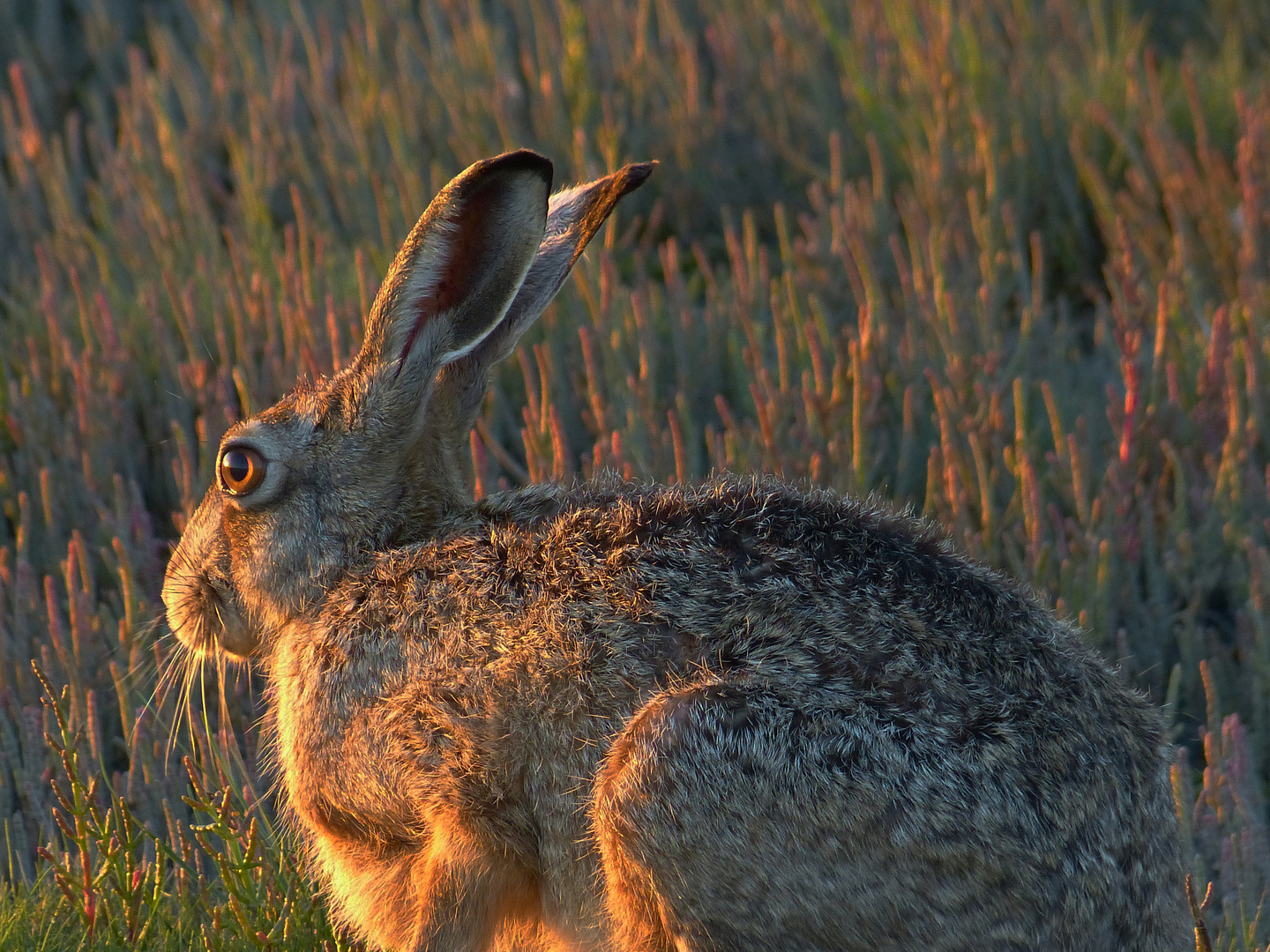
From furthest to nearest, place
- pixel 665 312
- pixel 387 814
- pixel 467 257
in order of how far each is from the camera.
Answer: pixel 665 312
pixel 467 257
pixel 387 814

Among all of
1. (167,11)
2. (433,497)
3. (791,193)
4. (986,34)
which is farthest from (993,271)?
(167,11)

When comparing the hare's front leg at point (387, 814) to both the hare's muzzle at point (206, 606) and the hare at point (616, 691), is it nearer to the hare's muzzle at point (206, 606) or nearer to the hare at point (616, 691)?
the hare at point (616, 691)

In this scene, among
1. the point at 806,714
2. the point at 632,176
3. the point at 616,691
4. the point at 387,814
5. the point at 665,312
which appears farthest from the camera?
the point at 665,312

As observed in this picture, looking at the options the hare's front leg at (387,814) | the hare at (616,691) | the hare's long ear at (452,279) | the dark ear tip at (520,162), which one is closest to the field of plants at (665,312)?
the hare's front leg at (387,814)

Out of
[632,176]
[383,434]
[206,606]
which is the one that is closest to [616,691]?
[383,434]

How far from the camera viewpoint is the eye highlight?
3.33m

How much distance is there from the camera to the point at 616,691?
276cm

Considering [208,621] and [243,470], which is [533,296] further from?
[208,621]

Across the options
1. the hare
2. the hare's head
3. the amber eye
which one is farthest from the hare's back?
the amber eye

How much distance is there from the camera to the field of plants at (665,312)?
12.2 ft

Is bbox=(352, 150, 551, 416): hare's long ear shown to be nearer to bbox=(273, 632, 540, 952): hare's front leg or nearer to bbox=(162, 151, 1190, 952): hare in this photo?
bbox=(162, 151, 1190, 952): hare

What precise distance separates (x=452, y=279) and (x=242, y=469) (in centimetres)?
63

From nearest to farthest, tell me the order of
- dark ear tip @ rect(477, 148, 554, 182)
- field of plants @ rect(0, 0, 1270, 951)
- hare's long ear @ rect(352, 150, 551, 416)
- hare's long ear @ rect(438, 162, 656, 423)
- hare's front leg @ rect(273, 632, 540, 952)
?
hare's front leg @ rect(273, 632, 540, 952)
dark ear tip @ rect(477, 148, 554, 182)
hare's long ear @ rect(352, 150, 551, 416)
hare's long ear @ rect(438, 162, 656, 423)
field of plants @ rect(0, 0, 1270, 951)

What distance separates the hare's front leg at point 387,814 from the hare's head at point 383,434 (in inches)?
9.4
